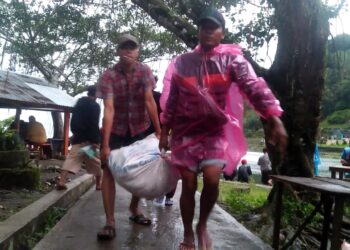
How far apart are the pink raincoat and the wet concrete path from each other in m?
0.86

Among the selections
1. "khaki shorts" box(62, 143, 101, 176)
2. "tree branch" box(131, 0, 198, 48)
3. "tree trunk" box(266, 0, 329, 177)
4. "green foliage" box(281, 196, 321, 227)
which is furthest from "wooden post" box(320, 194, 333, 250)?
"tree branch" box(131, 0, 198, 48)

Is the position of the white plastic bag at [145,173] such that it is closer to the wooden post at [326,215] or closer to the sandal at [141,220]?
the sandal at [141,220]

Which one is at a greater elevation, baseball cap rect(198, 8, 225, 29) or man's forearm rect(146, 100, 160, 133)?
baseball cap rect(198, 8, 225, 29)

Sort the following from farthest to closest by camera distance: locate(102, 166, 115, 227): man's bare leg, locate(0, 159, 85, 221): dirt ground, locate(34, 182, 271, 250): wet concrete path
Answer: locate(0, 159, 85, 221): dirt ground, locate(102, 166, 115, 227): man's bare leg, locate(34, 182, 271, 250): wet concrete path

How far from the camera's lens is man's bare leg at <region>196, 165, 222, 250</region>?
331 centimetres

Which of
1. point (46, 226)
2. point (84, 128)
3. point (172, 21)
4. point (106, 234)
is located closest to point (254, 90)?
point (106, 234)

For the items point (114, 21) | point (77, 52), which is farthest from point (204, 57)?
point (77, 52)

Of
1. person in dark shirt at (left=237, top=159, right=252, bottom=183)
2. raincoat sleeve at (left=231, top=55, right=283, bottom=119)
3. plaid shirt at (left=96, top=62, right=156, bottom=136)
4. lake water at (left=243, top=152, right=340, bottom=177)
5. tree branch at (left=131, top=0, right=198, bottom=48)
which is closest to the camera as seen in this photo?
raincoat sleeve at (left=231, top=55, right=283, bottom=119)

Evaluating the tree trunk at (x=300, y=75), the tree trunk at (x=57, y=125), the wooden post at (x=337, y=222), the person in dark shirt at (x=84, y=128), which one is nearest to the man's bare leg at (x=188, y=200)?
the wooden post at (x=337, y=222)

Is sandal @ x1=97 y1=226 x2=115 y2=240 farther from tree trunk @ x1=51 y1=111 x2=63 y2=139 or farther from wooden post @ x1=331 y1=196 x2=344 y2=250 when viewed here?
tree trunk @ x1=51 y1=111 x2=63 y2=139

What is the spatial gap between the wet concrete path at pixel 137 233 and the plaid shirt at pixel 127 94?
953 millimetres

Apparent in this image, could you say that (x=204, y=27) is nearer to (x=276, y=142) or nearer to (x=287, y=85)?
(x=276, y=142)

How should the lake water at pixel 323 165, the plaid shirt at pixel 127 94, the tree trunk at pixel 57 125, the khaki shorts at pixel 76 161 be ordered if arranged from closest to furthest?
the plaid shirt at pixel 127 94
the khaki shorts at pixel 76 161
the tree trunk at pixel 57 125
the lake water at pixel 323 165

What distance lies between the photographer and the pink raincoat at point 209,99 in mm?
3332
